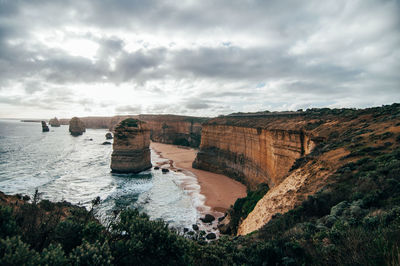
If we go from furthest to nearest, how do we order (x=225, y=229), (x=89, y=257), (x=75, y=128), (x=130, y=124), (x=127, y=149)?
(x=75, y=128) → (x=130, y=124) → (x=127, y=149) → (x=225, y=229) → (x=89, y=257)

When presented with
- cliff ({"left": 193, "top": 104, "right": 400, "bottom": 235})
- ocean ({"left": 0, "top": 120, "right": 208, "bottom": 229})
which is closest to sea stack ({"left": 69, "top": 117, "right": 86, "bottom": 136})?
ocean ({"left": 0, "top": 120, "right": 208, "bottom": 229})

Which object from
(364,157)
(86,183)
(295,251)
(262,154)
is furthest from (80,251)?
(86,183)

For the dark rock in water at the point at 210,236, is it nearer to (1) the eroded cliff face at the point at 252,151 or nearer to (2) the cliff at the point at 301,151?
(2) the cliff at the point at 301,151

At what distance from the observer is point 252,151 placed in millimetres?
30578

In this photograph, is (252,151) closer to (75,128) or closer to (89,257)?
(89,257)

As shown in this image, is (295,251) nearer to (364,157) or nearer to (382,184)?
(382,184)

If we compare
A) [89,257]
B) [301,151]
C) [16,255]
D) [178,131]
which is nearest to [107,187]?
[301,151]

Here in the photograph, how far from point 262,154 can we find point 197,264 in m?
23.0

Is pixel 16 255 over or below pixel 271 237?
over

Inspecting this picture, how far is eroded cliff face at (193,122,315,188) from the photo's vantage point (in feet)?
65.9

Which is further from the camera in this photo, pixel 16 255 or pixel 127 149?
pixel 127 149

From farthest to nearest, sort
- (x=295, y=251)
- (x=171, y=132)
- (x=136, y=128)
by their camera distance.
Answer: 1. (x=171, y=132)
2. (x=136, y=128)
3. (x=295, y=251)

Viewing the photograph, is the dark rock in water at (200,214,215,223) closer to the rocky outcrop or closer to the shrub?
the shrub

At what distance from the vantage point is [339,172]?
10727 mm
